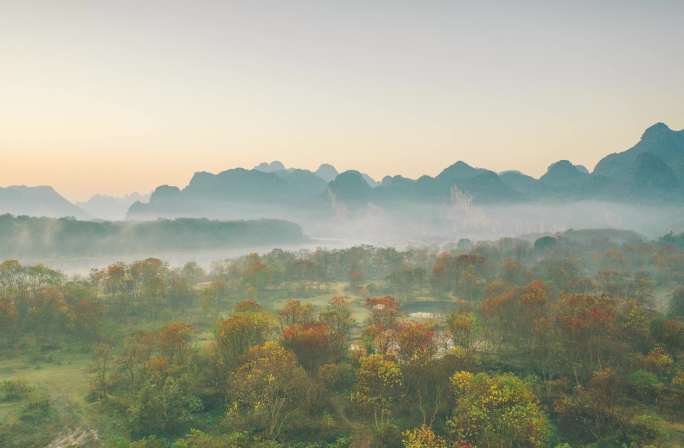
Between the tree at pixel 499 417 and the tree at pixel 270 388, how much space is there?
1611 cm

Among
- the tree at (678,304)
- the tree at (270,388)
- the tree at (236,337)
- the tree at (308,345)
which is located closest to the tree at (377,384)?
the tree at (270,388)

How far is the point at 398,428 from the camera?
128ft

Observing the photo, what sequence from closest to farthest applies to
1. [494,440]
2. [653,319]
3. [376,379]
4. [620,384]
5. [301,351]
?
[494,440], [376,379], [620,384], [301,351], [653,319]

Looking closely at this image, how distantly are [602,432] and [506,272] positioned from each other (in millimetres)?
79926

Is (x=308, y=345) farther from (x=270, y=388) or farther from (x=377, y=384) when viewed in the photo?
(x=377, y=384)

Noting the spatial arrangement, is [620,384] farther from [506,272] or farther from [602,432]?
[506,272]

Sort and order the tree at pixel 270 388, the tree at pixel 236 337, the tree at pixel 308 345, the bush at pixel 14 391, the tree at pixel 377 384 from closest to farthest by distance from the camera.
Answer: the tree at pixel 377 384
the tree at pixel 270 388
the bush at pixel 14 391
the tree at pixel 308 345
the tree at pixel 236 337

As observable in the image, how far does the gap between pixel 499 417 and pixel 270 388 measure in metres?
20.1

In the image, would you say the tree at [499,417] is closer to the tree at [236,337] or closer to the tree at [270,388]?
the tree at [270,388]

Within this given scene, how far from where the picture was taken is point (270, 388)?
3756 centimetres

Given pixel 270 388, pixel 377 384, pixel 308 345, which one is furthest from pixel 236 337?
pixel 377 384

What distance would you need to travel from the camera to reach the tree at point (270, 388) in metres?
38.0

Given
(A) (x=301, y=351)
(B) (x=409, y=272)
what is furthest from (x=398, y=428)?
(B) (x=409, y=272)

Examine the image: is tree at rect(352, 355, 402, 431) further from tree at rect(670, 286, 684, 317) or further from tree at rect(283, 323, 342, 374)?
tree at rect(670, 286, 684, 317)
